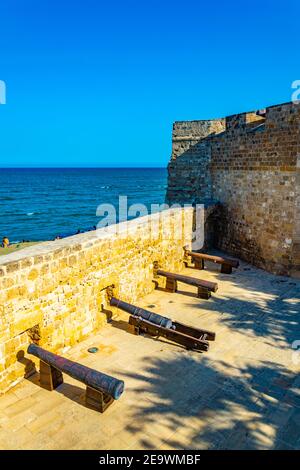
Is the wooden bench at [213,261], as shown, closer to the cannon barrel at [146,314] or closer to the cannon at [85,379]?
the cannon barrel at [146,314]

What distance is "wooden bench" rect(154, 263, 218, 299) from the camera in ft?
26.6

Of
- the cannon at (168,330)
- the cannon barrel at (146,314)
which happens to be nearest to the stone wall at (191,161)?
the cannon barrel at (146,314)

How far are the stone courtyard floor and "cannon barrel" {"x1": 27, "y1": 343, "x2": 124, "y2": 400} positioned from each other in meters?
0.40

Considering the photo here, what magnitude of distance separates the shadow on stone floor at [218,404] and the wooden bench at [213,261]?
455 cm

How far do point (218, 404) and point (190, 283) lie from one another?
379 cm

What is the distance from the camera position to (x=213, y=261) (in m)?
10.1

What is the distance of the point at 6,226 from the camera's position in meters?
35.8

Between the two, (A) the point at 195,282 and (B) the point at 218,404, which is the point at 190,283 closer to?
(A) the point at 195,282

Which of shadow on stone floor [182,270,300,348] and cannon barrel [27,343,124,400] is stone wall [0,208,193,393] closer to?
cannon barrel [27,343,124,400]

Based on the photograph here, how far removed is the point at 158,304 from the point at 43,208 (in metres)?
41.9

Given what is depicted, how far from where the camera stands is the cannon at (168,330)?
19.8 feet

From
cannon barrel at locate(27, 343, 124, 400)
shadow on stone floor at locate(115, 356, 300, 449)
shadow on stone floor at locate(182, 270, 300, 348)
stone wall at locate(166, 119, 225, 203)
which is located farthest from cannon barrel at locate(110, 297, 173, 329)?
stone wall at locate(166, 119, 225, 203)
